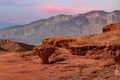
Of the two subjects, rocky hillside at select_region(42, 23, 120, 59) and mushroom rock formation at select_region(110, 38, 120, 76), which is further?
rocky hillside at select_region(42, 23, 120, 59)

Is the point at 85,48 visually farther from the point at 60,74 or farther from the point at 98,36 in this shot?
the point at 60,74

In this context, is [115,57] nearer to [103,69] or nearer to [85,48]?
[103,69]

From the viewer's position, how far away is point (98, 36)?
27.8 meters

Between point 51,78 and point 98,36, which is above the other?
point 98,36

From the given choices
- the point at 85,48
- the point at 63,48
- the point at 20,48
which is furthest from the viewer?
the point at 20,48

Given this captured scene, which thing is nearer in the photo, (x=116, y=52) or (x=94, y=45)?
(x=116, y=52)

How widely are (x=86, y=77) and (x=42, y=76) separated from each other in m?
2.86

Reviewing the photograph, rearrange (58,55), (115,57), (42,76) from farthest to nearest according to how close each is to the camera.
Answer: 1. (58,55)
2. (42,76)
3. (115,57)

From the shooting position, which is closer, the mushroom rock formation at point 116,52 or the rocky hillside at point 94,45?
the mushroom rock formation at point 116,52

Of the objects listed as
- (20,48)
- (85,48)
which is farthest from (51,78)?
(20,48)

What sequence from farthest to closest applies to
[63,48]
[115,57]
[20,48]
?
[20,48]
[63,48]
[115,57]

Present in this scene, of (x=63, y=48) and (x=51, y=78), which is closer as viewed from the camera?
(x=51, y=78)

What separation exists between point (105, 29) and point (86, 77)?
15176mm

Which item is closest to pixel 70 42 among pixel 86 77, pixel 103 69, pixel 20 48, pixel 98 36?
pixel 98 36
